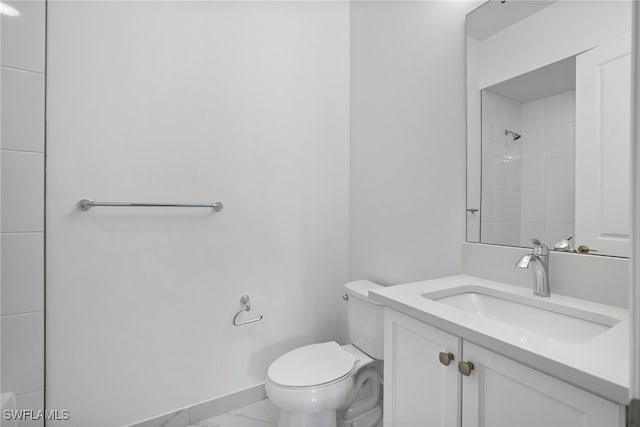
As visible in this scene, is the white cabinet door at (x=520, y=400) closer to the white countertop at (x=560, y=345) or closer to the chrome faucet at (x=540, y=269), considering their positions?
the white countertop at (x=560, y=345)

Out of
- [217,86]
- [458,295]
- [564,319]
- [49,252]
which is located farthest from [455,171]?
[49,252]

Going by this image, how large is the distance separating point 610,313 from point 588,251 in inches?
8.2

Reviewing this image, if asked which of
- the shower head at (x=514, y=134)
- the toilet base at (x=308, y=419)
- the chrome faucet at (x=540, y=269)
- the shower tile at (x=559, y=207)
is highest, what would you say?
the shower head at (x=514, y=134)

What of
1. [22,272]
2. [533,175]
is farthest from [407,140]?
[22,272]

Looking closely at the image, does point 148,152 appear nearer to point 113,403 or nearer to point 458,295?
point 113,403

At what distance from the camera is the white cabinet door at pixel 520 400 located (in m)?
0.53

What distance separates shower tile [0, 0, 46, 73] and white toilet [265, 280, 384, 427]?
157 centimetres

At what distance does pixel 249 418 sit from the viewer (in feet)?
5.14

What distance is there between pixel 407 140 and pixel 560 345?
3.72 ft

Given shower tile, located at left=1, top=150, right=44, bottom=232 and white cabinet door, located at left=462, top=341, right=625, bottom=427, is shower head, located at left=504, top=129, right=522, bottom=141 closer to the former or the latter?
white cabinet door, located at left=462, top=341, right=625, bottom=427

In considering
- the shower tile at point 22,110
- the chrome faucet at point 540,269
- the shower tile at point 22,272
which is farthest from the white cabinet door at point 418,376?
the shower tile at point 22,110

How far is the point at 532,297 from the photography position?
94 cm

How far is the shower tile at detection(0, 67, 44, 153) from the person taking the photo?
115 cm

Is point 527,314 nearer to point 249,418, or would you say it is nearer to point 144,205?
point 249,418
